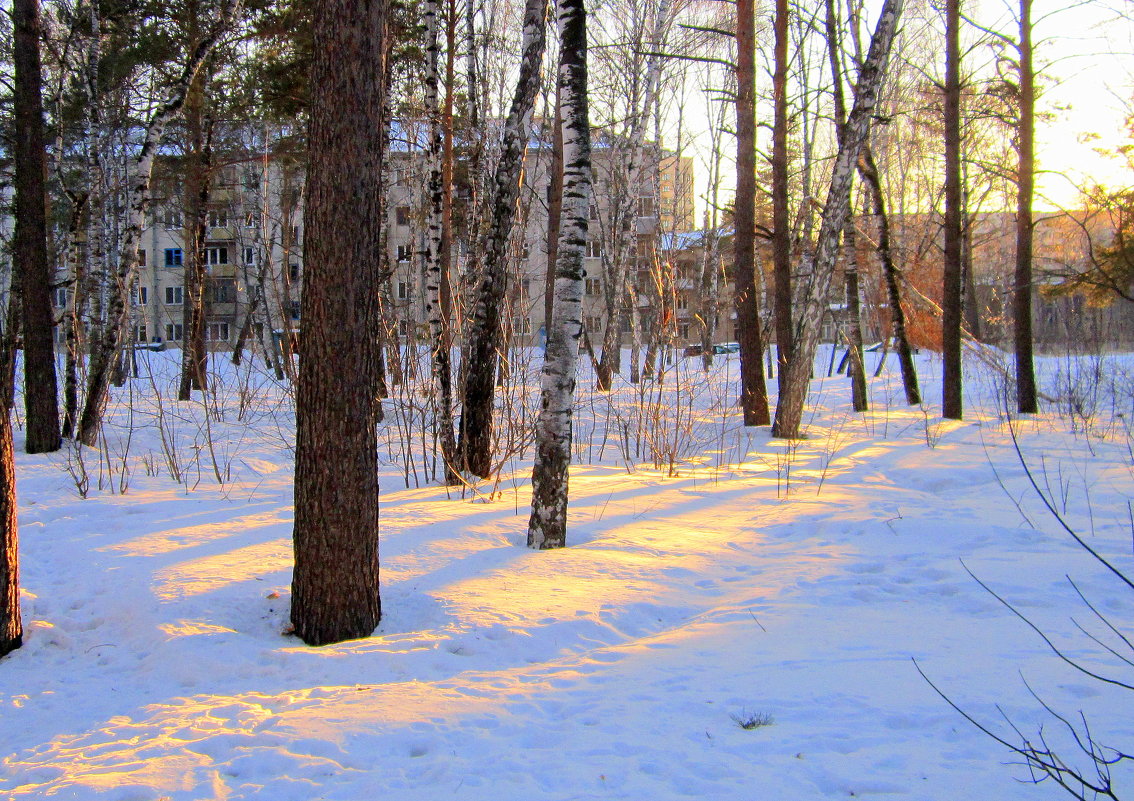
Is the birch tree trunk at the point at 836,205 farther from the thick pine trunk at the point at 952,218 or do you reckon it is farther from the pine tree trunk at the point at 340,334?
the pine tree trunk at the point at 340,334

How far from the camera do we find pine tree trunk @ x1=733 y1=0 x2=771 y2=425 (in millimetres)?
10109

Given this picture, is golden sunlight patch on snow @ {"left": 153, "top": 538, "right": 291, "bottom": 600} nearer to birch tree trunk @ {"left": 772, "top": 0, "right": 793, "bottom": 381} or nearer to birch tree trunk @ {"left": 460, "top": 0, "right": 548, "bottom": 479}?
birch tree trunk @ {"left": 460, "top": 0, "right": 548, "bottom": 479}

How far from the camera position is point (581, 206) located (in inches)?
187

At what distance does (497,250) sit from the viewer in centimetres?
664

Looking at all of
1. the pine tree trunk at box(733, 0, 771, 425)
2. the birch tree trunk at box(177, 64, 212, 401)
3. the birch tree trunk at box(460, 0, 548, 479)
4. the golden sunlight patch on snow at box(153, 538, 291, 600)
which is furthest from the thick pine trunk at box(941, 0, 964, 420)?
the birch tree trunk at box(177, 64, 212, 401)

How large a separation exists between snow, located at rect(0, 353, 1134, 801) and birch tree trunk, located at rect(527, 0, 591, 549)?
1.11 feet

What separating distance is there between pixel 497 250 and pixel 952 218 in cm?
764

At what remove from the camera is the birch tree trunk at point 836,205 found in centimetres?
889

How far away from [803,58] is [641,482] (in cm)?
1655

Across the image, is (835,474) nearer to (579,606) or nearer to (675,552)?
(675,552)

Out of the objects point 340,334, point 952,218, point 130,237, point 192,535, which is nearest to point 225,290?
point 130,237

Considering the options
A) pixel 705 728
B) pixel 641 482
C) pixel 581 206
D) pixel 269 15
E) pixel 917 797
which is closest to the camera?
pixel 917 797

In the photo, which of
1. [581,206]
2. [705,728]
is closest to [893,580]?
[705,728]

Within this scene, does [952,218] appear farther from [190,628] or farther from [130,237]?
[130,237]
